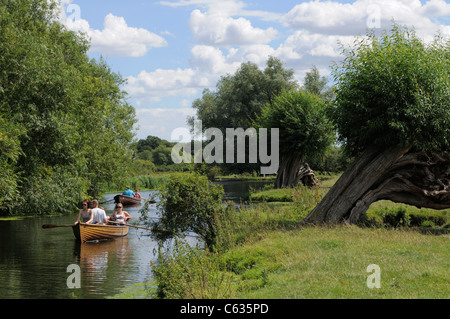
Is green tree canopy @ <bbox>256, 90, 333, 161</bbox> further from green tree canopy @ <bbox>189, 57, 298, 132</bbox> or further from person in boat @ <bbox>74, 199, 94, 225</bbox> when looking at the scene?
person in boat @ <bbox>74, 199, 94, 225</bbox>

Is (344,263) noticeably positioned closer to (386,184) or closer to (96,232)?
(386,184)

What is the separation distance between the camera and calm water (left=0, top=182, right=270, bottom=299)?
1300cm

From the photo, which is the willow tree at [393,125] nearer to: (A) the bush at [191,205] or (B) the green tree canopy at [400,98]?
(B) the green tree canopy at [400,98]

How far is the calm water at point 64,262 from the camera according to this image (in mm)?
13000

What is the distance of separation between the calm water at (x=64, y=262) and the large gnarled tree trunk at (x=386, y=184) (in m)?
6.82

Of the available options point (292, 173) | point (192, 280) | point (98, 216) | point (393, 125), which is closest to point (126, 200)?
point (292, 173)

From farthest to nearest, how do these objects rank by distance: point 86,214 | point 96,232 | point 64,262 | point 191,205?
1. point 86,214
2. point 96,232
3. point 191,205
4. point 64,262

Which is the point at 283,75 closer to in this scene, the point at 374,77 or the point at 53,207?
the point at 53,207

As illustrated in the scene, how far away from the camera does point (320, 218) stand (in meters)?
18.7

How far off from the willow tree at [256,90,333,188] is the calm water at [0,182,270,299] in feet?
64.9

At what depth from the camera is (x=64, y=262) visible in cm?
1695

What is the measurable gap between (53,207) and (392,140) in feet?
57.7

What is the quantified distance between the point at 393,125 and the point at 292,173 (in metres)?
26.1

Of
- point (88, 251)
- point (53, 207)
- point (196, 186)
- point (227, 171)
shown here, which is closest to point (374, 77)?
point (196, 186)
